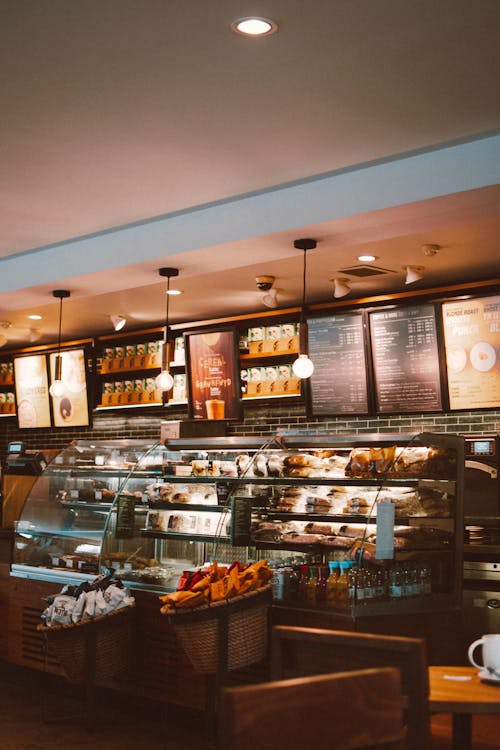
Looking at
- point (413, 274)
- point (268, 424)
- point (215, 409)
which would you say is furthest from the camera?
point (268, 424)

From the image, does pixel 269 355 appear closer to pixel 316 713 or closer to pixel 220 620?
pixel 220 620

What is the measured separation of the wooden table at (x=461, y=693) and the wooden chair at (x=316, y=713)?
78cm

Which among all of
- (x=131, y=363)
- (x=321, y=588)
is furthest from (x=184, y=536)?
(x=131, y=363)

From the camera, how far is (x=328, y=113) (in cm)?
384

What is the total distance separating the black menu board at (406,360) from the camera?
252 inches

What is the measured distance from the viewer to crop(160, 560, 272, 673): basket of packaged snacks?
402 centimetres

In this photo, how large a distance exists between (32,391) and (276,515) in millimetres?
5671

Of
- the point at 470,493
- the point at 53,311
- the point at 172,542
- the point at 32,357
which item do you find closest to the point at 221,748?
the point at 172,542

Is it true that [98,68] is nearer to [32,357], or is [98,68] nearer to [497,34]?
[497,34]

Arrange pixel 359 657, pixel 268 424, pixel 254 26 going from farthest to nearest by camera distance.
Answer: pixel 268 424
pixel 254 26
pixel 359 657

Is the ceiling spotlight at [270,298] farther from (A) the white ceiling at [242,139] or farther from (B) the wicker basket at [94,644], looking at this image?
(B) the wicker basket at [94,644]

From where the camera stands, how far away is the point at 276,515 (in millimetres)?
4812

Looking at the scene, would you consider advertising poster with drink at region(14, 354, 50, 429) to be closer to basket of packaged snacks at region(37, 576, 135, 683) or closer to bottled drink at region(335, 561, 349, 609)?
basket of packaged snacks at region(37, 576, 135, 683)

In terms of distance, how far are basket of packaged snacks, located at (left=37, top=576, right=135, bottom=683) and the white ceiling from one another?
2.18 metres
